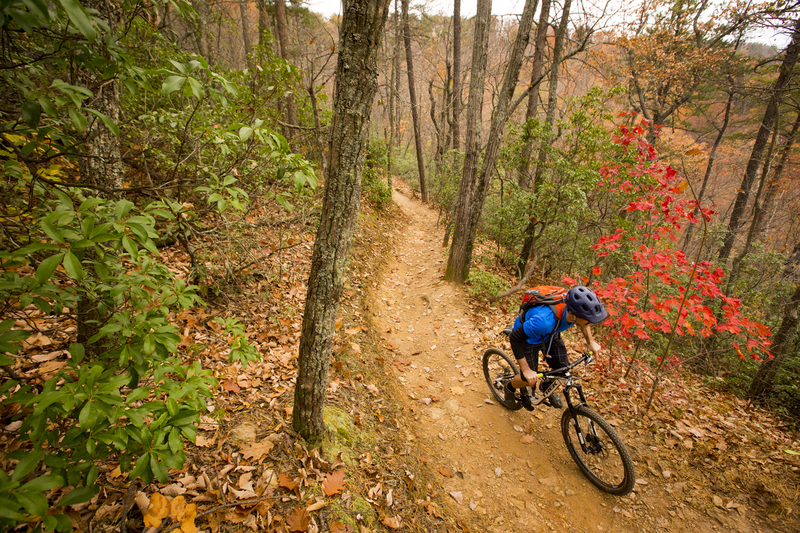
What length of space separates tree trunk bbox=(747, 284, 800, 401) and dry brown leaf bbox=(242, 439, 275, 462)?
8.00 meters

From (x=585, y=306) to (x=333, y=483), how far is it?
3.13 m

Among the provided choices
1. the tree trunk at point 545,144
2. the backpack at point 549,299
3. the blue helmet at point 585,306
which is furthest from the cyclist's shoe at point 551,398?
the tree trunk at point 545,144

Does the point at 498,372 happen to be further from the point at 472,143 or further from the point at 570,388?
the point at 472,143

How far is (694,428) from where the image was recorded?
4.47 m

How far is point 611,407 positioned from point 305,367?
485 cm

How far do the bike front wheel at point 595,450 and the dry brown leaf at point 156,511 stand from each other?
4.19m

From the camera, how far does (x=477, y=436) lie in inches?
176

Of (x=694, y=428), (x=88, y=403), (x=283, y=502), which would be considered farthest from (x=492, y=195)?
(x=88, y=403)

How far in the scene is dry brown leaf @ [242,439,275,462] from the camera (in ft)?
8.78

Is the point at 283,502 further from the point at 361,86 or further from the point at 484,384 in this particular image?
the point at 484,384

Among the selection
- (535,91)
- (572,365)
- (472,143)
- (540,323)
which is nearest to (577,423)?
(572,365)

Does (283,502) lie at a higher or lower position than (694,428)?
higher

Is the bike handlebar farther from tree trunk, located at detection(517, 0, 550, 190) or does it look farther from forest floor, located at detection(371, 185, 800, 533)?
tree trunk, located at detection(517, 0, 550, 190)

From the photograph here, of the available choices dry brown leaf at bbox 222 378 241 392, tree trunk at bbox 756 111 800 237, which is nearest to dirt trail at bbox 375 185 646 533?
dry brown leaf at bbox 222 378 241 392
